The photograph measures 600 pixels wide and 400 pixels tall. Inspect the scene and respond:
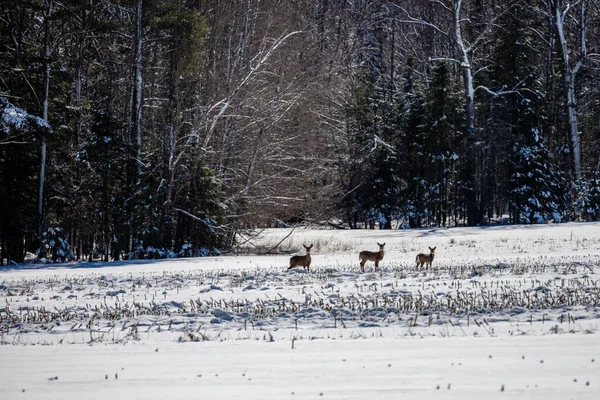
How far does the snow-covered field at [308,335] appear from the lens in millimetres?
4918

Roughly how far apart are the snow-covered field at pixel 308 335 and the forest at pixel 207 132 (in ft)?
26.5

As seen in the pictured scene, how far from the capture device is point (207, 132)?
25953 mm

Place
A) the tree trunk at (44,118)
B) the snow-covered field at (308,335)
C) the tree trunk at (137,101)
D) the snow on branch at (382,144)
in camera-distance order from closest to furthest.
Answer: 1. the snow-covered field at (308,335)
2. the tree trunk at (44,118)
3. the tree trunk at (137,101)
4. the snow on branch at (382,144)

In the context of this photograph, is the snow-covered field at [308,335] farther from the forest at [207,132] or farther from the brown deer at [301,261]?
the forest at [207,132]

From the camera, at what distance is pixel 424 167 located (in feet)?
142

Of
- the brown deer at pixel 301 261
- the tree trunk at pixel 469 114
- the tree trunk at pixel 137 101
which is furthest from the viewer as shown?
the tree trunk at pixel 469 114

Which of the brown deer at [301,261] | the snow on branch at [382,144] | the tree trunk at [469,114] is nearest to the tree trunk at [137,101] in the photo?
the brown deer at [301,261]

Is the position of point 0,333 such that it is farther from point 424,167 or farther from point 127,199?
point 424,167

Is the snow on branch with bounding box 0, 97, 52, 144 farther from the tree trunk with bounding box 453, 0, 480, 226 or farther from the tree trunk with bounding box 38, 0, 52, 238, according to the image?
the tree trunk with bounding box 453, 0, 480, 226

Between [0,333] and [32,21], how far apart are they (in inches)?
861

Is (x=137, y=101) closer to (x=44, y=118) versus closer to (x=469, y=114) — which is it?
(x=44, y=118)

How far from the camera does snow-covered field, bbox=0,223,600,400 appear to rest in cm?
492

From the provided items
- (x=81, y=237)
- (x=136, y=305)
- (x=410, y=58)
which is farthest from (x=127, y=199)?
(x=410, y=58)

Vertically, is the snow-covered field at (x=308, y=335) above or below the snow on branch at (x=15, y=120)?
below
